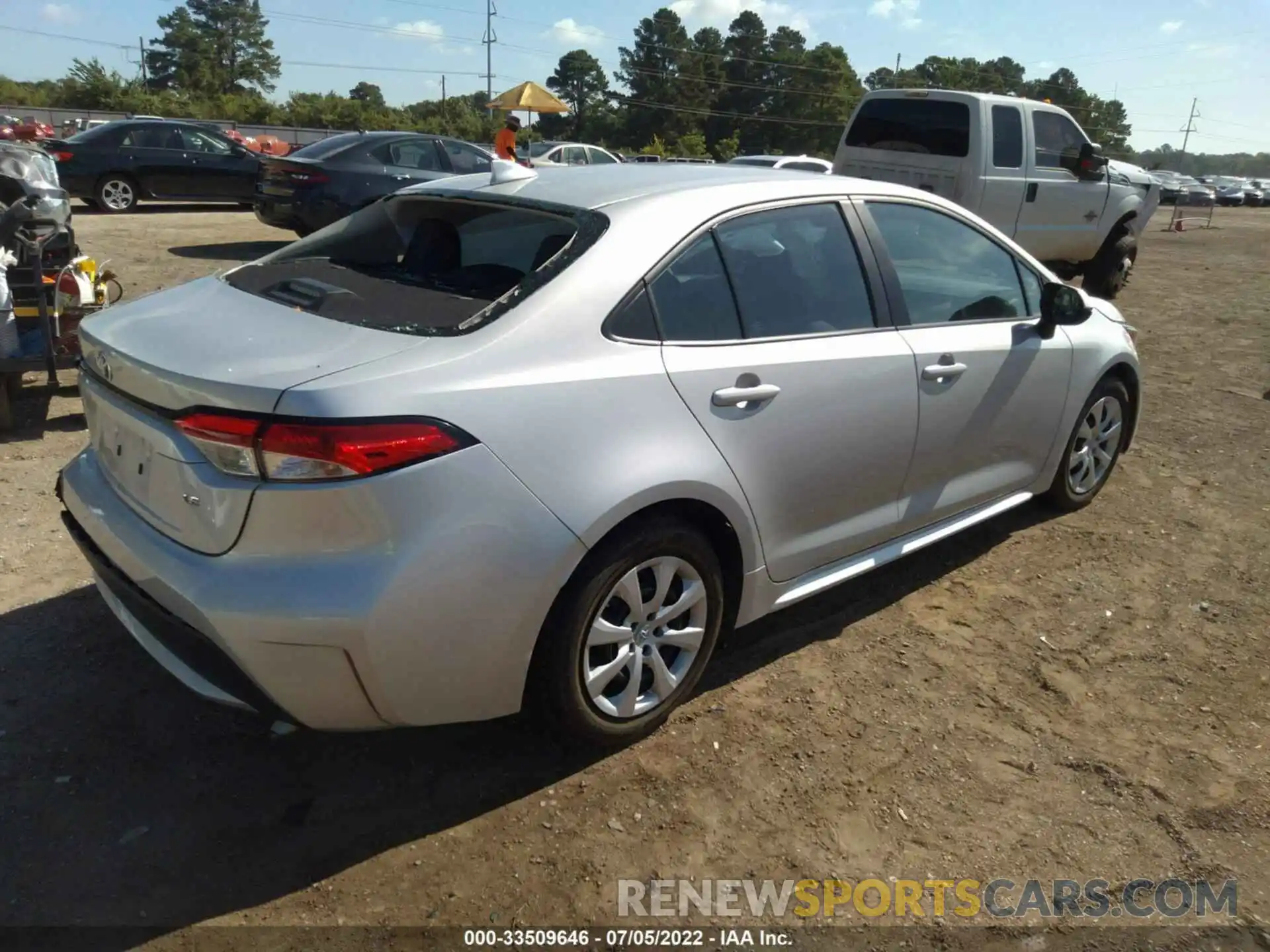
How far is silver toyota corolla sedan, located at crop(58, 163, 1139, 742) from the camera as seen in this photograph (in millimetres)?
2244

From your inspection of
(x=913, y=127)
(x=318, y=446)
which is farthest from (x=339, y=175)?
(x=318, y=446)

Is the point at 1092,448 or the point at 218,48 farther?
the point at 218,48

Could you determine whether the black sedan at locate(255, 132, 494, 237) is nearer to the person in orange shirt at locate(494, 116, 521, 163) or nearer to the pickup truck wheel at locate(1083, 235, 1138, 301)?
the person in orange shirt at locate(494, 116, 521, 163)

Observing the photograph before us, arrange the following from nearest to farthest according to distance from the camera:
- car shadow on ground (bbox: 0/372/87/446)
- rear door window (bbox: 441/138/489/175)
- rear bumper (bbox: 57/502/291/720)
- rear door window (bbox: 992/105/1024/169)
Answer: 1. rear bumper (bbox: 57/502/291/720)
2. car shadow on ground (bbox: 0/372/87/446)
3. rear door window (bbox: 992/105/1024/169)
4. rear door window (bbox: 441/138/489/175)

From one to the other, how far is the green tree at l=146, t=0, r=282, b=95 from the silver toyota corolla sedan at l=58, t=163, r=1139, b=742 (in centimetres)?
9367

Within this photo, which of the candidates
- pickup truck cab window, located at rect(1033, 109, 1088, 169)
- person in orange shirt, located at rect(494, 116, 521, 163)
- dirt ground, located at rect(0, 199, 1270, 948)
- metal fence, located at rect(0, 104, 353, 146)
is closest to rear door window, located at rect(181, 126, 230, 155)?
person in orange shirt, located at rect(494, 116, 521, 163)

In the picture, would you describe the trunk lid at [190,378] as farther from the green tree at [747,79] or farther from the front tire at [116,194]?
the green tree at [747,79]

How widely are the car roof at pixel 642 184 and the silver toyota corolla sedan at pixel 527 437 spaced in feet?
0.06

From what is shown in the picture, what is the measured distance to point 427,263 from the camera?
10.0 feet

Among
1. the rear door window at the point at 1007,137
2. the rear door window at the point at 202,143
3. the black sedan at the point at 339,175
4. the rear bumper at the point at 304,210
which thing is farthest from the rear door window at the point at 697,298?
the rear door window at the point at 202,143

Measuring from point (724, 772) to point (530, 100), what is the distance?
2133 centimetres

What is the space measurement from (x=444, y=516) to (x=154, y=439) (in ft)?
2.72

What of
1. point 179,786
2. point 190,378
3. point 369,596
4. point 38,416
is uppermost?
point 190,378

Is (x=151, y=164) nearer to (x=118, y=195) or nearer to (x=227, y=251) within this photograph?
(x=118, y=195)
